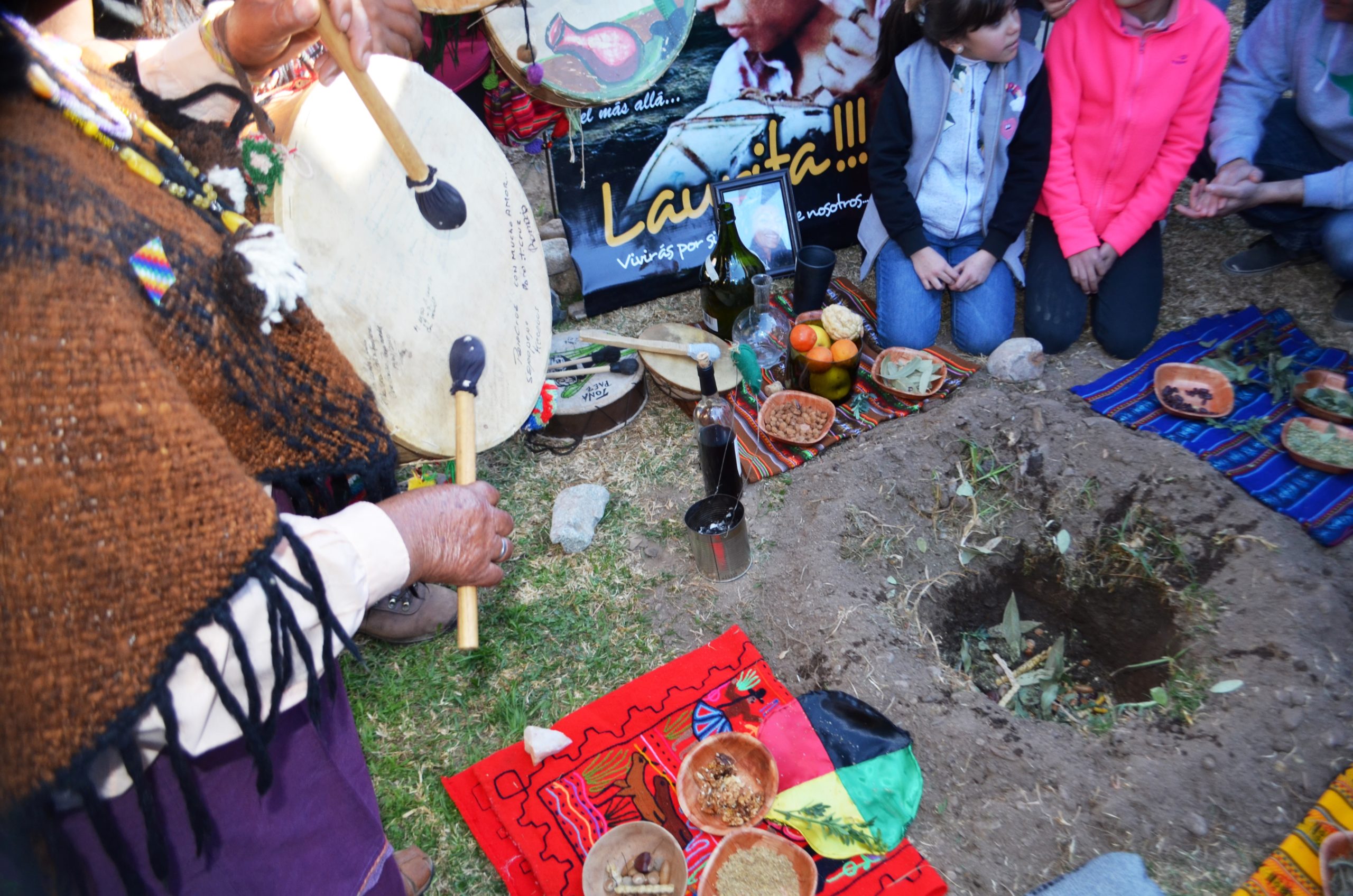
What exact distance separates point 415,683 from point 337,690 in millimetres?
1218

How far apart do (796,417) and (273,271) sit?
2446mm

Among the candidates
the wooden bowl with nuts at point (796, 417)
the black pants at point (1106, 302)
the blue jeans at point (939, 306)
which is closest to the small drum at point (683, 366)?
the wooden bowl with nuts at point (796, 417)

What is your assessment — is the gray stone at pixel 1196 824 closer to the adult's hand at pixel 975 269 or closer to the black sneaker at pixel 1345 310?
the adult's hand at pixel 975 269

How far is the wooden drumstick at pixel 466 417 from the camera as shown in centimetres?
158

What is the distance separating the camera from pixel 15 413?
3.12 ft

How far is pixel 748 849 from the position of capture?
2023 mm

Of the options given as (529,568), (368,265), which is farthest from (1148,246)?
(368,265)

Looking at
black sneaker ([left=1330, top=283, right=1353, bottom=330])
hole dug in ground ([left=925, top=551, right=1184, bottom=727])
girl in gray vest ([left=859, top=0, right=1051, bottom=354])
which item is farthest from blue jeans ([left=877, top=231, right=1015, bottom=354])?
black sneaker ([left=1330, top=283, right=1353, bottom=330])

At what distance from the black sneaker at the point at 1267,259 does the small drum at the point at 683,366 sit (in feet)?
9.18

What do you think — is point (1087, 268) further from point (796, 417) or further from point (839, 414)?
point (796, 417)

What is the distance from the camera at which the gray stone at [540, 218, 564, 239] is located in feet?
13.1

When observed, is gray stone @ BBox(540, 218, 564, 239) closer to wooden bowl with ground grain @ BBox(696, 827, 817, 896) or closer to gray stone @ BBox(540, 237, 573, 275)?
gray stone @ BBox(540, 237, 573, 275)

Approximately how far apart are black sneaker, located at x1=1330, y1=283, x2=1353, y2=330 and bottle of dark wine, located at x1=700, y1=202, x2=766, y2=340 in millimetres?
2767

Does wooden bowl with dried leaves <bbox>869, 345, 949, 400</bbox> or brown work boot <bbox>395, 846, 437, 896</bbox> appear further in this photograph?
wooden bowl with dried leaves <bbox>869, 345, 949, 400</bbox>
